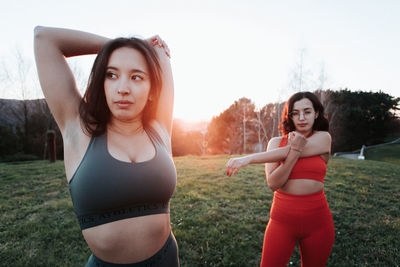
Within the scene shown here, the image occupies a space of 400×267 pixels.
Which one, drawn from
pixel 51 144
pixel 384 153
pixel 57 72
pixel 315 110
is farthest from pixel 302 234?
pixel 384 153

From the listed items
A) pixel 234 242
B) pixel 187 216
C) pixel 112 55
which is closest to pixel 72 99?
pixel 112 55

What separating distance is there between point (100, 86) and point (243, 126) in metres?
33.2

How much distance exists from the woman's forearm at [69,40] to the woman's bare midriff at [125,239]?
1128 mm

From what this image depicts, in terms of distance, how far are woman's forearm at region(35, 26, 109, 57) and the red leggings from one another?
2.27 metres

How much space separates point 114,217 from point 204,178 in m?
7.29

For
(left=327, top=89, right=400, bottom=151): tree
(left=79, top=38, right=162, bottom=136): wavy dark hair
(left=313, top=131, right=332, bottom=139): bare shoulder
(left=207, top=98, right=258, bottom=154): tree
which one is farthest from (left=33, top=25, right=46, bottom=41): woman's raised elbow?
(left=327, top=89, right=400, bottom=151): tree

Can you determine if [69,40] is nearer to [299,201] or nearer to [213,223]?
[299,201]

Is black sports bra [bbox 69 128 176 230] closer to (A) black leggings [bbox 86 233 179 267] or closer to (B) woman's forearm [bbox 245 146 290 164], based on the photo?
(A) black leggings [bbox 86 233 179 267]

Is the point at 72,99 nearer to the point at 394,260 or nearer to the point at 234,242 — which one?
the point at 234,242

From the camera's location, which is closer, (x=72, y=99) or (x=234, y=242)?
(x=72, y=99)

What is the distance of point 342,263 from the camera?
3.36 meters

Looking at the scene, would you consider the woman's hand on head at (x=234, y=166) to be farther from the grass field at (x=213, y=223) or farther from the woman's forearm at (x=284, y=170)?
the grass field at (x=213, y=223)

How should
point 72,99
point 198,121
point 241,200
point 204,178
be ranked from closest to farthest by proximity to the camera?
point 72,99 → point 241,200 → point 204,178 → point 198,121

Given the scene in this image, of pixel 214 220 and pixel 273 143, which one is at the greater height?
pixel 273 143
